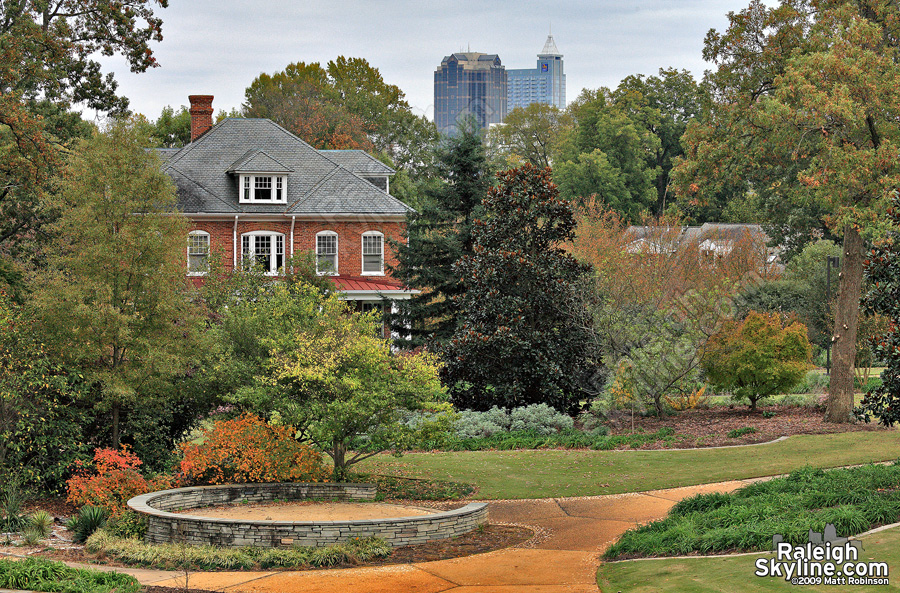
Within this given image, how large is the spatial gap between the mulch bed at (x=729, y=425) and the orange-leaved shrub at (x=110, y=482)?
10052 mm

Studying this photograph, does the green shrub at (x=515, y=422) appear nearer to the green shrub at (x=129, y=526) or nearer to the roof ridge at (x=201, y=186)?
the green shrub at (x=129, y=526)

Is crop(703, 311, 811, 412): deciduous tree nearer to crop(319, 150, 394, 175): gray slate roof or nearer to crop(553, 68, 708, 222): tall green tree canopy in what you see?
crop(319, 150, 394, 175): gray slate roof

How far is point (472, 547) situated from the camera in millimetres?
11328

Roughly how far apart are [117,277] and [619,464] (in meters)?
9.83

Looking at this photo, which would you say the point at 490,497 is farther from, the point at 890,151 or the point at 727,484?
the point at 890,151

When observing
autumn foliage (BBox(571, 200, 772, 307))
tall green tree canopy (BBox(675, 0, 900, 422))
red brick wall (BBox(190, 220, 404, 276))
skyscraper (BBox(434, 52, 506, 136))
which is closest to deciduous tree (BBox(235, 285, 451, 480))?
tall green tree canopy (BBox(675, 0, 900, 422))

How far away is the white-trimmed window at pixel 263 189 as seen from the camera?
116 ft

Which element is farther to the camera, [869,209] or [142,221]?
[869,209]

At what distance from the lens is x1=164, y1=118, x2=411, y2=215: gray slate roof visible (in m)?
35.1

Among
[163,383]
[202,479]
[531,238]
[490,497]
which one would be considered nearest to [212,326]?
[163,383]

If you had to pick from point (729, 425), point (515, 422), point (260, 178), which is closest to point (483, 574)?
point (515, 422)

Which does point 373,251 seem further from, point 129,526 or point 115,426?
point 129,526

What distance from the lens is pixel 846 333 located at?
65.9ft

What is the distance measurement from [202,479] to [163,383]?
5.91ft
